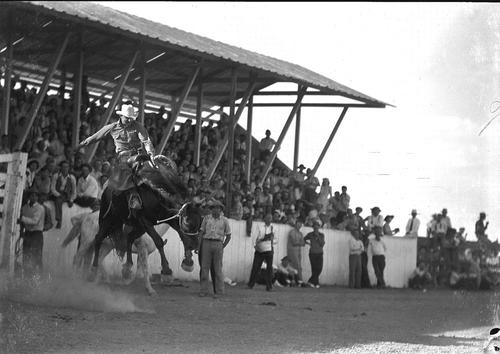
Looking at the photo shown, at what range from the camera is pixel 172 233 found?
63.9ft

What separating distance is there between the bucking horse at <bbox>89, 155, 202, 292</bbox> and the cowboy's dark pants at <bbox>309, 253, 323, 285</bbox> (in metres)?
9.64

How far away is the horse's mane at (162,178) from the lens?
1364 centimetres

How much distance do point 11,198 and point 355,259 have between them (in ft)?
41.1

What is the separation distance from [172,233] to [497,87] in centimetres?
1120

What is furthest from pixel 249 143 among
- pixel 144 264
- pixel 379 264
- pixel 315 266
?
pixel 144 264

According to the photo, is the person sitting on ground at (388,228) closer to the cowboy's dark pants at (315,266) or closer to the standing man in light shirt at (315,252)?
the standing man in light shirt at (315,252)

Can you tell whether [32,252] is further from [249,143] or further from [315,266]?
[249,143]

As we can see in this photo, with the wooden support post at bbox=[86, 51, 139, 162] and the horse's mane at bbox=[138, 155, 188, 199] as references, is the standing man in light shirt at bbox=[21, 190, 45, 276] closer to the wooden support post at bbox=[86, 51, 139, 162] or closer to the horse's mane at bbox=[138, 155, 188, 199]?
the wooden support post at bbox=[86, 51, 139, 162]

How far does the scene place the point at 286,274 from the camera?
22359 millimetres

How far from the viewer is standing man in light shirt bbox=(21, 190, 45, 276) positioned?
50.1 feet

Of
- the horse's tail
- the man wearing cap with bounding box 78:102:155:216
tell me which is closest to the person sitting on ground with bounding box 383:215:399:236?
the horse's tail

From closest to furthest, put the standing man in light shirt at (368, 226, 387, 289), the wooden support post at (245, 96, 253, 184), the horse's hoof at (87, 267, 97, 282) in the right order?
the horse's hoof at (87, 267, 97, 282)
the wooden support post at (245, 96, 253, 184)
the standing man in light shirt at (368, 226, 387, 289)

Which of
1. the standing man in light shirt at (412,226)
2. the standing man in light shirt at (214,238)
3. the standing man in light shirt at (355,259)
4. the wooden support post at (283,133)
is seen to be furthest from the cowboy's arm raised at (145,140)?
the standing man in light shirt at (412,226)

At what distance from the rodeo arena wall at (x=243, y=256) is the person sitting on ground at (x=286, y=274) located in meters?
0.39
